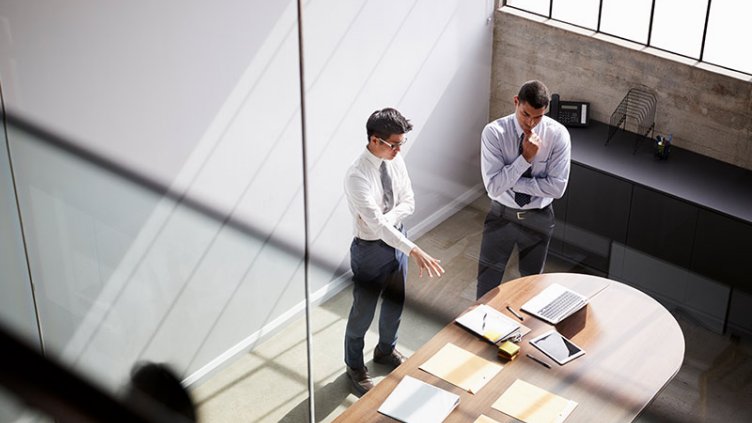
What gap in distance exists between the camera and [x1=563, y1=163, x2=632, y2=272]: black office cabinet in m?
3.70

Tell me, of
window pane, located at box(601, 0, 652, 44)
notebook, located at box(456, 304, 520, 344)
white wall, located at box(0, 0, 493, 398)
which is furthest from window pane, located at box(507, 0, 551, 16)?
notebook, located at box(456, 304, 520, 344)

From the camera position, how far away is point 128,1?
6.66 ft

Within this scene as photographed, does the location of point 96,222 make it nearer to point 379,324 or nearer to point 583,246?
point 379,324

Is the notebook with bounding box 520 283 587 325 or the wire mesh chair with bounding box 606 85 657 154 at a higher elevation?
the wire mesh chair with bounding box 606 85 657 154

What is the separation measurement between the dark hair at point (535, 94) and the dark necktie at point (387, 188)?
0.59 meters

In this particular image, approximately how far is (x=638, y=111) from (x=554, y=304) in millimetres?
888

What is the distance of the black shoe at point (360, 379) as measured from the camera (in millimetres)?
3381

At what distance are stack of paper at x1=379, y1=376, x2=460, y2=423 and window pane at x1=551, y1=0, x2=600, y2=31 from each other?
1.59 m

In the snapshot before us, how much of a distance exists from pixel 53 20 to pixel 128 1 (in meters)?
0.20

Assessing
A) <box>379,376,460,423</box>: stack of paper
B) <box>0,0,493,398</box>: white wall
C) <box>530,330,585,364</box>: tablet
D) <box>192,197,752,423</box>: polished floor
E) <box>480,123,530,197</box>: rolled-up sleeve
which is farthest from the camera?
<box>480,123,530,197</box>: rolled-up sleeve

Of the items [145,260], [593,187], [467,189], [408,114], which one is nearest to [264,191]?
[145,260]

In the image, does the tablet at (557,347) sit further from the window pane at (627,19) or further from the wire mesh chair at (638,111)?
the window pane at (627,19)

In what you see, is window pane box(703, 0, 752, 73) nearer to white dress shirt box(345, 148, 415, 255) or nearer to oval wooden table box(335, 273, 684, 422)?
oval wooden table box(335, 273, 684, 422)

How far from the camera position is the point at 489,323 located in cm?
306
